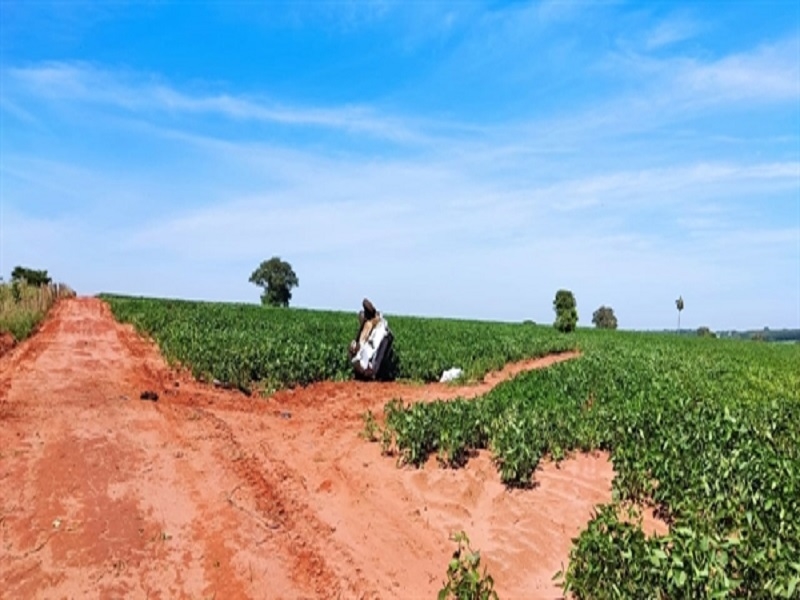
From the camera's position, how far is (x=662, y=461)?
23.1ft

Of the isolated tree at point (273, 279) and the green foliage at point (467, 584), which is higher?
the isolated tree at point (273, 279)

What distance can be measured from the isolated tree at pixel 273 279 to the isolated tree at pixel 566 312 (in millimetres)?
42897

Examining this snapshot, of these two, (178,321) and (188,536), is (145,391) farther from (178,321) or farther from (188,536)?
(178,321)

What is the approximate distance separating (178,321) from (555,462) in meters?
19.1

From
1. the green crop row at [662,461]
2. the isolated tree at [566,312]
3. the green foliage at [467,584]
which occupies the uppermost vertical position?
the isolated tree at [566,312]

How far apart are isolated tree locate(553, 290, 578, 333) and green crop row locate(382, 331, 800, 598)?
30.1m

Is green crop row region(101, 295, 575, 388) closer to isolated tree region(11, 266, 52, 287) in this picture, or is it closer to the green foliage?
the green foliage

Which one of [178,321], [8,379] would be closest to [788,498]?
[8,379]

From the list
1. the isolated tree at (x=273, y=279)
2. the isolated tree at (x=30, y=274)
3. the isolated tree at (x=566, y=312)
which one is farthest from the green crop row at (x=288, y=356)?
the isolated tree at (x=273, y=279)

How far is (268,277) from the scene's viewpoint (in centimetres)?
7969

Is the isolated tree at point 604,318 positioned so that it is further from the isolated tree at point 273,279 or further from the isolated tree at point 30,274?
the isolated tree at point 30,274

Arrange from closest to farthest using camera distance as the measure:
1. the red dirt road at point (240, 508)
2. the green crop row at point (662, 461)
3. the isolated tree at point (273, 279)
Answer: the green crop row at point (662, 461)
the red dirt road at point (240, 508)
the isolated tree at point (273, 279)

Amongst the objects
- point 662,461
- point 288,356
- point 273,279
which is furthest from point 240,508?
point 273,279

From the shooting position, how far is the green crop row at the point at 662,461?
14.8 ft
